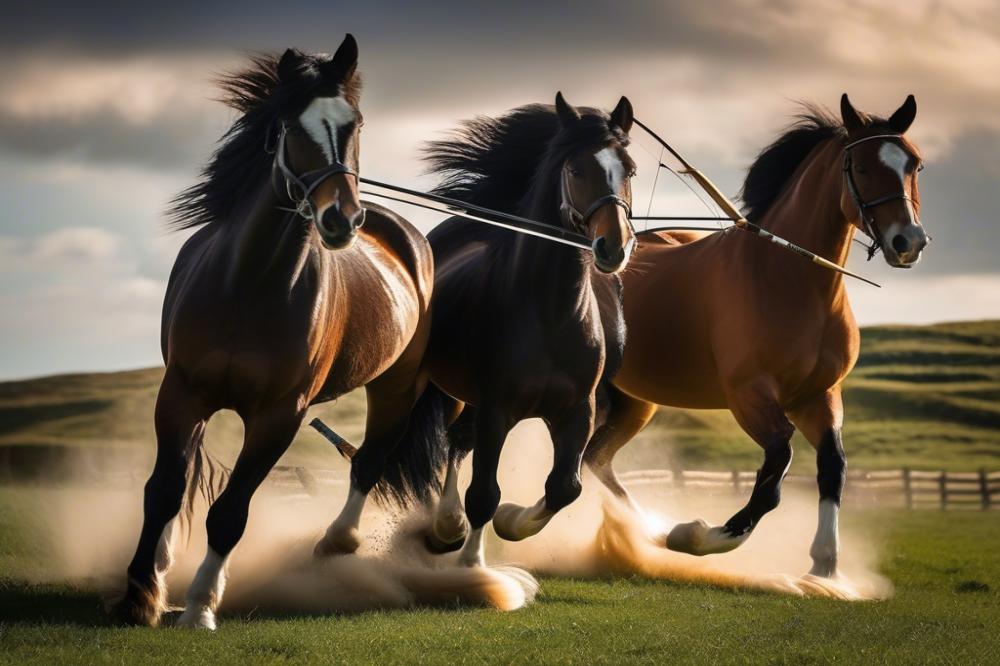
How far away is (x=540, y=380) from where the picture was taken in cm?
833

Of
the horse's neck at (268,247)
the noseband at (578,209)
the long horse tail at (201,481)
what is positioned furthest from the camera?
the long horse tail at (201,481)

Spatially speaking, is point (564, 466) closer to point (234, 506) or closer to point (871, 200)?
point (234, 506)

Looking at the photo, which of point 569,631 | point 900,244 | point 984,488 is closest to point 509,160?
point 900,244

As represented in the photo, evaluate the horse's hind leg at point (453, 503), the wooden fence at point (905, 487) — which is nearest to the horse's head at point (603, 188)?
the horse's hind leg at point (453, 503)

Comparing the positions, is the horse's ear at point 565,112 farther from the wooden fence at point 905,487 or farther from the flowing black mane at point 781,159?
the wooden fence at point 905,487

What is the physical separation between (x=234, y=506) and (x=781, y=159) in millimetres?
5945

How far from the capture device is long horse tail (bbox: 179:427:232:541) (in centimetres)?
814

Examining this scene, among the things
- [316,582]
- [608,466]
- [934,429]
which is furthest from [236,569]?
[934,429]

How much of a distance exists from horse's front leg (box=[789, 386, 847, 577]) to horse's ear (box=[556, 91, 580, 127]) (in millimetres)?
3226

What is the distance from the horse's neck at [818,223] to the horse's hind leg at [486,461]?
9.79 feet

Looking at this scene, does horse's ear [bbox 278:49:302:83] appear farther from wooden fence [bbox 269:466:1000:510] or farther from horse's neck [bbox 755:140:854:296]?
wooden fence [bbox 269:466:1000:510]

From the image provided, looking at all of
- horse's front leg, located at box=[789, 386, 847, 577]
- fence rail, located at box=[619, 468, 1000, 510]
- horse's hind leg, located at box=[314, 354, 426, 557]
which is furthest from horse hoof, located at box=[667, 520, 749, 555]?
fence rail, located at box=[619, 468, 1000, 510]

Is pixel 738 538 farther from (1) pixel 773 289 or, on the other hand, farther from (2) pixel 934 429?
(2) pixel 934 429

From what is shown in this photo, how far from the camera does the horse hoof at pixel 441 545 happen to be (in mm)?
9016
